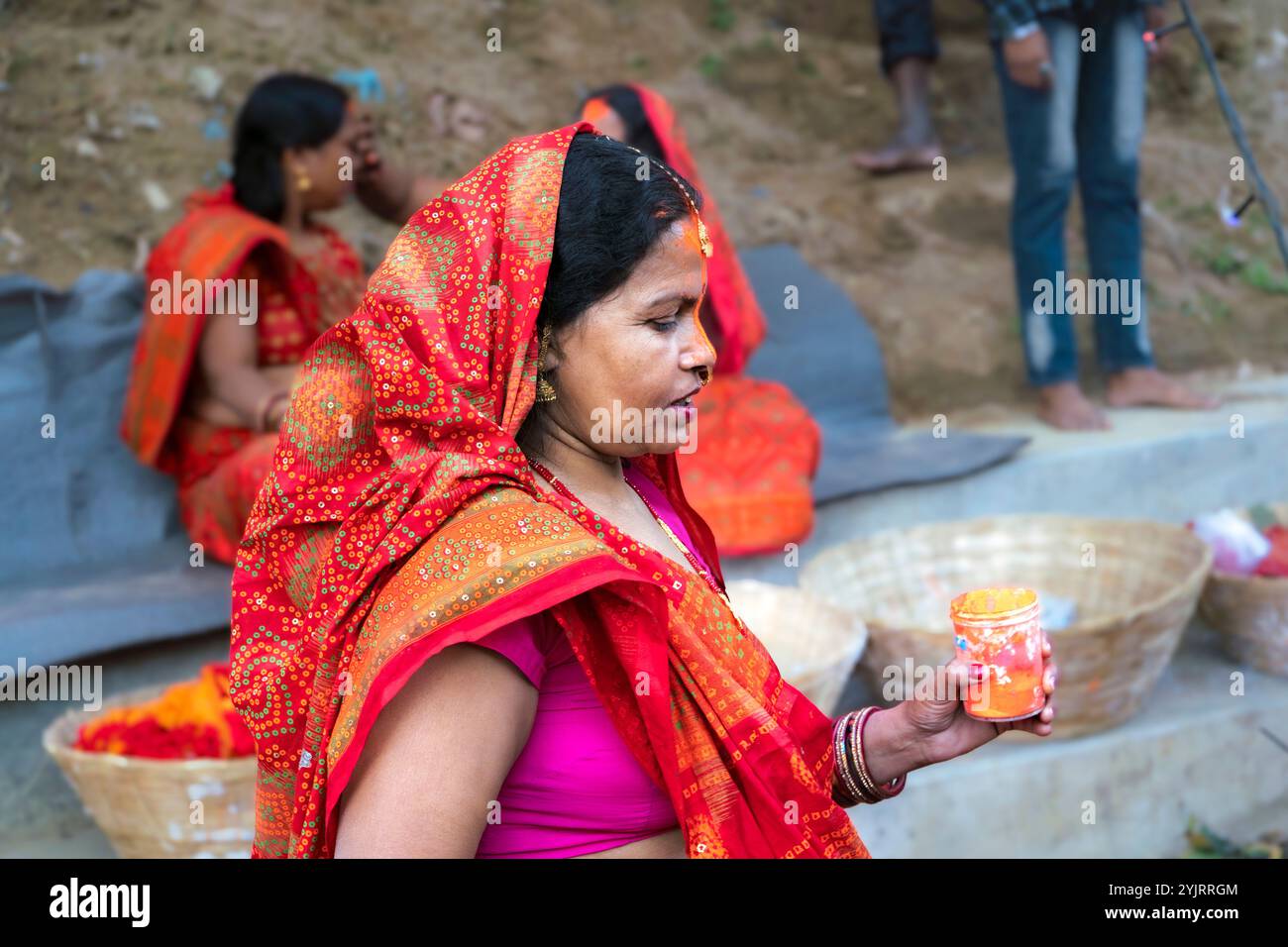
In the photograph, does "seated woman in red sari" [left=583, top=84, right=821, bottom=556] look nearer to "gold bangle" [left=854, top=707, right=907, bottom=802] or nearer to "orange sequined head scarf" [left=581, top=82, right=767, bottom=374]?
"orange sequined head scarf" [left=581, top=82, right=767, bottom=374]

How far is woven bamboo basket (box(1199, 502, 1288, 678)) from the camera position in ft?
13.7

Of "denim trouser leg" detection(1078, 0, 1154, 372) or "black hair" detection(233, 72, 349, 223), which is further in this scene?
"denim trouser leg" detection(1078, 0, 1154, 372)

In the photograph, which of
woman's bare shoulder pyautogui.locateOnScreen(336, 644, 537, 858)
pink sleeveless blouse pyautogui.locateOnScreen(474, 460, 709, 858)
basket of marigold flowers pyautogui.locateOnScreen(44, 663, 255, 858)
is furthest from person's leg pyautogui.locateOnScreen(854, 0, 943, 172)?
woman's bare shoulder pyautogui.locateOnScreen(336, 644, 537, 858)

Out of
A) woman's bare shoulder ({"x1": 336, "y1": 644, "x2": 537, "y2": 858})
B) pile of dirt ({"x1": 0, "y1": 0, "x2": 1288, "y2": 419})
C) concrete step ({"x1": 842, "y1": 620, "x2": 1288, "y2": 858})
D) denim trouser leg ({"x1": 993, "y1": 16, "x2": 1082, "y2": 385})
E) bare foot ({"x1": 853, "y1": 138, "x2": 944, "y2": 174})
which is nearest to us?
woman's bare shoulder ({"x1": 336, "y1": 644, "x2": 537, "y2": 858})

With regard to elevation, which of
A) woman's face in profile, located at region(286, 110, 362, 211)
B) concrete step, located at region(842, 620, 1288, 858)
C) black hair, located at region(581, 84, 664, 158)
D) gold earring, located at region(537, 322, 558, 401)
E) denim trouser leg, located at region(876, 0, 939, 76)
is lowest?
concrete step, located at region(842, 620, 1288, 858)

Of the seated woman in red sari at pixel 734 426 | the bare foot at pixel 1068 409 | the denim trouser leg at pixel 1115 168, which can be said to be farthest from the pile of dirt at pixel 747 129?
the seated woman in red sari at pixel 734 426

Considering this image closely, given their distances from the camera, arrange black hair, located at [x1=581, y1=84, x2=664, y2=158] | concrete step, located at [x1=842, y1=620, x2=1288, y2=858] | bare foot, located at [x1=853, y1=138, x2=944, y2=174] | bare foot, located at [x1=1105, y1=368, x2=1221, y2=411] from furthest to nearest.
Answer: bare foot, located at [x1=853, y1=138, x2=944, y2=174] < bare foot, located at [x1=1105, y1=368, x2=1221, y2=411] < black hair, located at [x1=581, y1=84, x2=664, y2=158] < concrete step, located at [x1=842, y1=620, x2=1288, y2=858]

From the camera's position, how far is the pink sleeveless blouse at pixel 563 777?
5.25 ft

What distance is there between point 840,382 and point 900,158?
1596 millimetres

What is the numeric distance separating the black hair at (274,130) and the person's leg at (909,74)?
2.96 m

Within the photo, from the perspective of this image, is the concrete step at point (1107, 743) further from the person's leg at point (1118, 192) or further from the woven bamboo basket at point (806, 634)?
the person's leg at point (1118, 192)
